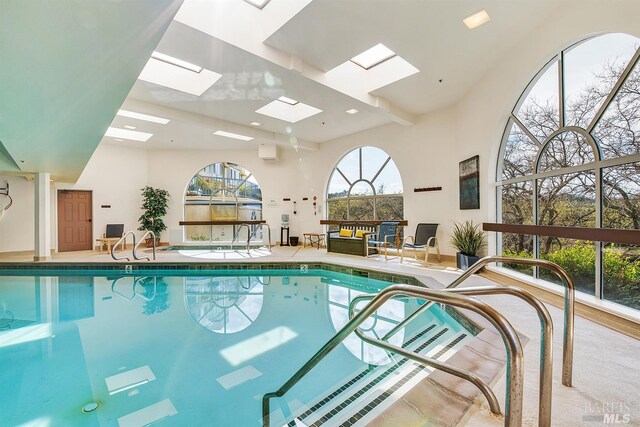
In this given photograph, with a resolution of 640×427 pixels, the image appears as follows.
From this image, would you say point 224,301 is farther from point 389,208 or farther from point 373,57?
point 389,208

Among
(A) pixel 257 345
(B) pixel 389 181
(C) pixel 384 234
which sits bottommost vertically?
(A) pixel 257 345

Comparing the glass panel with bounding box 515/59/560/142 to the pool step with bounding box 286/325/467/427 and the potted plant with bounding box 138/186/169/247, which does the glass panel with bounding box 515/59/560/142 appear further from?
the potted plant with bounding box 138/186/169/247

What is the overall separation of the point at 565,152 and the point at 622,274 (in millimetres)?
1665

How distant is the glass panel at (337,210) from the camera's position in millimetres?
8953

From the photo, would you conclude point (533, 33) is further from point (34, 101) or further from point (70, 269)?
point (70, 269)

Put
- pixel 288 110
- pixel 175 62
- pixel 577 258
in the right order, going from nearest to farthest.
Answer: pixel 577 258 → pixel 175 62 → pixel 288 110

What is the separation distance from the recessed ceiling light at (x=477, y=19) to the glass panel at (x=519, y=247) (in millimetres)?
3202

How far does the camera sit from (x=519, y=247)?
4.55 meters

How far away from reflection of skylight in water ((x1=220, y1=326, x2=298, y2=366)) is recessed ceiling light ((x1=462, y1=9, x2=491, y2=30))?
456 centimetres

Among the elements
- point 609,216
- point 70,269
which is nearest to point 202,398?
point 609,216

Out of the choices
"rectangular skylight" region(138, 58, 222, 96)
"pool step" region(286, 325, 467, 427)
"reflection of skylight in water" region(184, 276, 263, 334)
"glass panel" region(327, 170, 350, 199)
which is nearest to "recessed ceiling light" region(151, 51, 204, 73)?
"rectangular skylight" region(138, 58, 222, 96)

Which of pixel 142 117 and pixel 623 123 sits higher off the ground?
pixel 142 117

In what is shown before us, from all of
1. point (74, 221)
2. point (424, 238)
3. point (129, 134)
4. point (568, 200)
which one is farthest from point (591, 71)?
point (74, 221)

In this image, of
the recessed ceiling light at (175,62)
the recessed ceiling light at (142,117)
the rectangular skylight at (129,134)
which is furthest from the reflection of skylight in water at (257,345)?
the rectangular skylight at (129,134)
